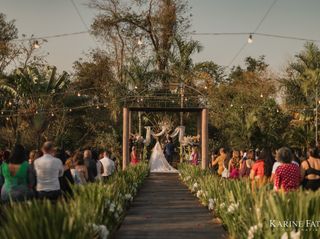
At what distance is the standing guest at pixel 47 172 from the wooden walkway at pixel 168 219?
51.4 inches

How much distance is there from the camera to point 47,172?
9.86m

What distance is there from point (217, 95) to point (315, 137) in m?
15.6

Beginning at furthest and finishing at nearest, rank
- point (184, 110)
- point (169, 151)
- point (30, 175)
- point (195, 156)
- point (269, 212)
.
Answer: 1. point (169, 151)
2. point (195, 156)
3. point (184, 110)
4. point (30, 175)
5. point (269, 212)

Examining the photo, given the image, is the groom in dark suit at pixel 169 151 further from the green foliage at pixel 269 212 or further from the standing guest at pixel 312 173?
the green foliage at pixel 269 212

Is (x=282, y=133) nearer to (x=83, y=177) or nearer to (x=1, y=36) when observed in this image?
(x=1, y=36)

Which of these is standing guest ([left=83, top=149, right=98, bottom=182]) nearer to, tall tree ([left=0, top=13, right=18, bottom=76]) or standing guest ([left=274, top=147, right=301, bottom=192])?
standing guest ([left=274, top=147, right=301, bottom=192])

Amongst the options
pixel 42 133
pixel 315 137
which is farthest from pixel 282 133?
pixel 42 133

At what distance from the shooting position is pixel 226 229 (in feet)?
35.2

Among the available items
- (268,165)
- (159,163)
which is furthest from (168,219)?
(159,163)

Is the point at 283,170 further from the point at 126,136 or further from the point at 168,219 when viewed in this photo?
the point at 126,136

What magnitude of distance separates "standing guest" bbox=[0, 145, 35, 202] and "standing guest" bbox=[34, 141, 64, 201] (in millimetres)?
176

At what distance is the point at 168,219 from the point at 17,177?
3786mm

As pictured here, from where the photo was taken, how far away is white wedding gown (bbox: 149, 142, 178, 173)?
1267 inches

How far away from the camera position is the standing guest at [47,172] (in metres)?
9.82
